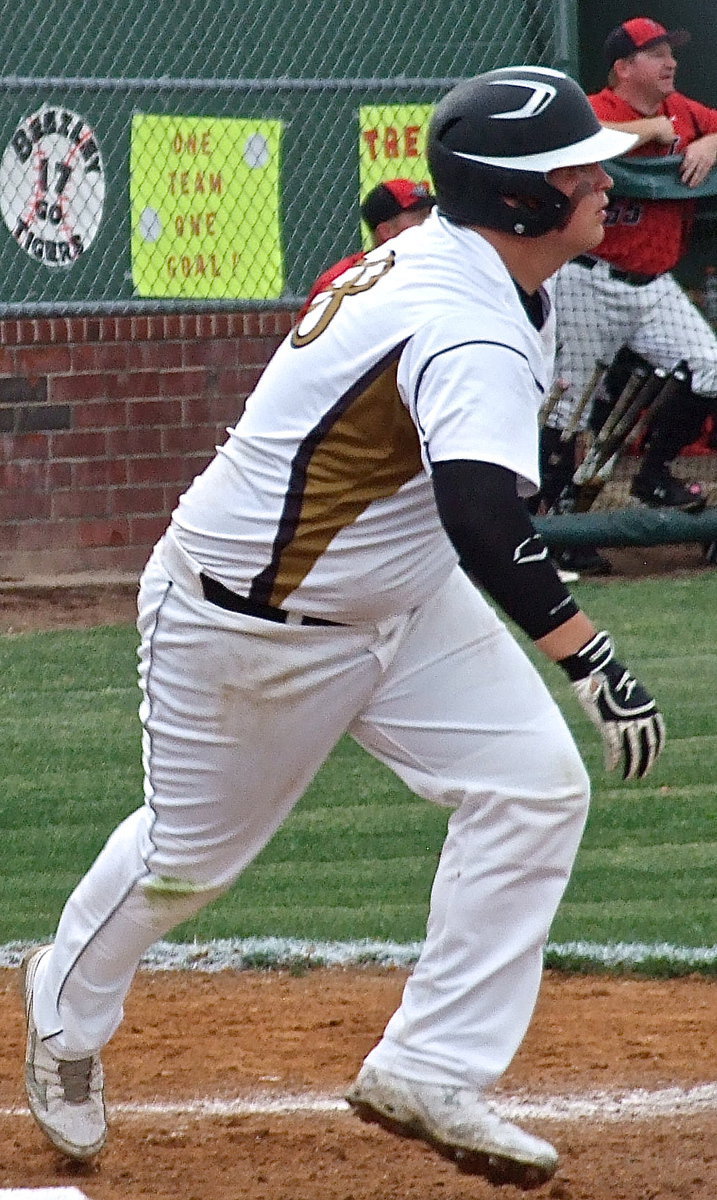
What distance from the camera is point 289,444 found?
342cm

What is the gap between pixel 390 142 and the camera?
10602mm

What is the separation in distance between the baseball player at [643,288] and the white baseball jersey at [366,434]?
20.6ft

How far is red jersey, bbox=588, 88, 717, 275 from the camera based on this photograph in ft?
31.7

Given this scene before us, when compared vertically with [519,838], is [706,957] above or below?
below

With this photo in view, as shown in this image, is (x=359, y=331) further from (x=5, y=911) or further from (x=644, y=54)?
(x=644, y=54)

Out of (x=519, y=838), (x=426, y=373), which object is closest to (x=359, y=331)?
(x=426, y=373)

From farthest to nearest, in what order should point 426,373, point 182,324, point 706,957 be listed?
point 182,324
point 706,957
point 426,373

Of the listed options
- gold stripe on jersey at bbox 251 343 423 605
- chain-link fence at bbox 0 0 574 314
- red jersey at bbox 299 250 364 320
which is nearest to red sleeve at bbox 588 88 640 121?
chain-link fence at bbox 0 0 574 314

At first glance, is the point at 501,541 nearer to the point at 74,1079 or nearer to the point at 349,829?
the point at 74,1079

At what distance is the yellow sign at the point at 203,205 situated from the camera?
33.4 feet

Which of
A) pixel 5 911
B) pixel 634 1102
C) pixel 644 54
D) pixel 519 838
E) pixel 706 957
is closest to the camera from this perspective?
pixel 519 838

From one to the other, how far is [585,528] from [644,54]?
2.38 meters

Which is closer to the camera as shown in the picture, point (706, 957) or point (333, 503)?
point (333, 503)

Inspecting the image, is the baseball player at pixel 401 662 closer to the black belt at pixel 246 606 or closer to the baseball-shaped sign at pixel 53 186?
the black belt at pixel 246 606
